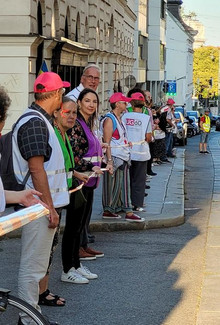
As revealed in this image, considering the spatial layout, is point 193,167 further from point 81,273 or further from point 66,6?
point 81,273

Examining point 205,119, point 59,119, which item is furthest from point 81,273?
point 205,119

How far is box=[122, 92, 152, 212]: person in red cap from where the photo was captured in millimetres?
12930

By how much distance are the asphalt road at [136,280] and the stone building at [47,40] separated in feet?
7.11

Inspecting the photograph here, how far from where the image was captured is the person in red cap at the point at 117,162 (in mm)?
11594

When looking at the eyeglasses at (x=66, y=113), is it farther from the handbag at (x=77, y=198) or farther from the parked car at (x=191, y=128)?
the parked car at (x=191, y=128)

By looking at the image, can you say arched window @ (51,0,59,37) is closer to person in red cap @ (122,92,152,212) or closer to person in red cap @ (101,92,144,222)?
person in red cap @ (122,92,152,212)

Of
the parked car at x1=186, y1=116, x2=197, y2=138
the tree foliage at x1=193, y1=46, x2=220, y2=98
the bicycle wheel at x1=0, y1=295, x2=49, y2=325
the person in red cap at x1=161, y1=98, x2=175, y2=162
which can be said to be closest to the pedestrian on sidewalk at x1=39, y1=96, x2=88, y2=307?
the bicycle wheel at x1=0, y1=295, x2=49, y2=325

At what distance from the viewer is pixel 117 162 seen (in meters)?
12.0

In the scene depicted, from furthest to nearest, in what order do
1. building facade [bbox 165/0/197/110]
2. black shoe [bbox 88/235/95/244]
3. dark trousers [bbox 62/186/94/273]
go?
building facade [bbox 165/0/197/110] < black shoe [bbox 88/235/95/244] < dark trousers [bbox 62/186/94/273]

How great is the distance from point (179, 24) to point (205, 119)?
5972cm

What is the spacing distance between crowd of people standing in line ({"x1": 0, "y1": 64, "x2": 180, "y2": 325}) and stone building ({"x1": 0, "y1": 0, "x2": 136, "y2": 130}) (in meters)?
1.79

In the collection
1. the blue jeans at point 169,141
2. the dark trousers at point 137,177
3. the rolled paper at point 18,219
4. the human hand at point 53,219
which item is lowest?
the blue jeans at point 169,141

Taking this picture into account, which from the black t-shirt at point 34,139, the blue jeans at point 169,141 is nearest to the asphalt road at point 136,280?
the black t-shirt at point 34,139

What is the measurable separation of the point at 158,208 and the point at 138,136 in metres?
1.53
